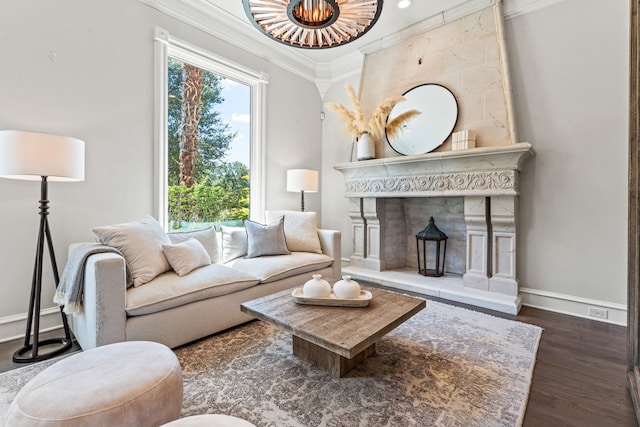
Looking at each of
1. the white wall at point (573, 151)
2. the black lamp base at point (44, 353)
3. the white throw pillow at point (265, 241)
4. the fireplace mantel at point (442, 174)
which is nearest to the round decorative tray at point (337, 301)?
the white throw pillow at point (265, 241)

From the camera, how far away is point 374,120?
12.4 ft

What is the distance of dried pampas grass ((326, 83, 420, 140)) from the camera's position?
368 centimetres

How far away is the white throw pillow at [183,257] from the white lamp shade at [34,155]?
A: 0.82 meters

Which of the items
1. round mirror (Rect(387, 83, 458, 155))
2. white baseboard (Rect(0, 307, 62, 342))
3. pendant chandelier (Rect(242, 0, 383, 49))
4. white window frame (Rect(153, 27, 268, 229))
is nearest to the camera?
pendant chandelier (Rect(242, 0, 383, 49))

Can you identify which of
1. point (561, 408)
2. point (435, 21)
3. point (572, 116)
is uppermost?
point (435, 21)

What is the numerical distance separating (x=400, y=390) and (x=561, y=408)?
0.78 metres

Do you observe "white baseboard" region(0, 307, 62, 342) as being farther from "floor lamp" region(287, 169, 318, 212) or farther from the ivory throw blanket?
"floor lamp" region(287, 169, 318, 212)

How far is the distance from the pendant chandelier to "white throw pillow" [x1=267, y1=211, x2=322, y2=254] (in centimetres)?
187

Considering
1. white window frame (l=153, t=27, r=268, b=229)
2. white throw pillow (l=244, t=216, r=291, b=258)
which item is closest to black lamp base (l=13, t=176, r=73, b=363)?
white window frame (l=153, t=27, r=268, b=229)

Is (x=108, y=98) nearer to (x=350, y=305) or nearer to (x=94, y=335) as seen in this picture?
(x=94, y=335)

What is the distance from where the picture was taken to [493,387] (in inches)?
65.0

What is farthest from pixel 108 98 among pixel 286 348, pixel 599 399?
pixel 599 399

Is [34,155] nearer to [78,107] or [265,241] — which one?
[78,107]

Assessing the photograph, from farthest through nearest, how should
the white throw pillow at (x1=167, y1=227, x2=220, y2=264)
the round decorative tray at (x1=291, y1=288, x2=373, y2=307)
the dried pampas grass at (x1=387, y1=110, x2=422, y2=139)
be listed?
the dried pampas grass at (x1=387, y1=110, x2=422, y2=139) → the white throw pillow at (x1=167, y1=227, x2=220, y2=264) → the round decorative tray at (x1=291, y1=288, x2=373, y2=307)
